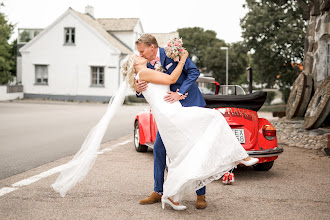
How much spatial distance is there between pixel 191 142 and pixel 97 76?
3560 centimetres

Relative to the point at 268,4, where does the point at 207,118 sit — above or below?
below

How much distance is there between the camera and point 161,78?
4508 mm

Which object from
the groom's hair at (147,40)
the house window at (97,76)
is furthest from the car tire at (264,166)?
the house window at (97,76)

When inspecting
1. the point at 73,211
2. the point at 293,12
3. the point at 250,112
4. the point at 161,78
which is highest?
the point at 293,12

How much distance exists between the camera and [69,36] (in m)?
39.6

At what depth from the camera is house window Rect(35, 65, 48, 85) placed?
4041cm

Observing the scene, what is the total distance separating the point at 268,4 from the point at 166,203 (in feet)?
90.6

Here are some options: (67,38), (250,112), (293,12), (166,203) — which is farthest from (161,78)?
(67,38)

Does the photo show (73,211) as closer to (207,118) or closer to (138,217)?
(138,217)

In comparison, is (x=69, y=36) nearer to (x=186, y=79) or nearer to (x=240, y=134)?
(x=240, y=134)

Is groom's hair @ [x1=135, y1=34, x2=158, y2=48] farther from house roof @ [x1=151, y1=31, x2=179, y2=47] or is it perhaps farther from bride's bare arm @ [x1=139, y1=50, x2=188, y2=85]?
house roof @ [x1=151, y1=31, x2=179, y2=47]

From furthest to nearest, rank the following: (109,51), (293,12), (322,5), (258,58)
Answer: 1. (109,51)
2. (258,58)
3. (293,12)
4. (322,5)

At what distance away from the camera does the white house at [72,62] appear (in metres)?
38.5

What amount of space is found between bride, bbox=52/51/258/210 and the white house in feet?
111
